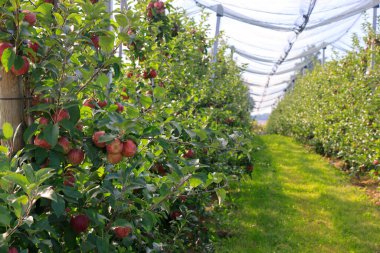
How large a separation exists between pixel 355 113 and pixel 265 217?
10.5 feet

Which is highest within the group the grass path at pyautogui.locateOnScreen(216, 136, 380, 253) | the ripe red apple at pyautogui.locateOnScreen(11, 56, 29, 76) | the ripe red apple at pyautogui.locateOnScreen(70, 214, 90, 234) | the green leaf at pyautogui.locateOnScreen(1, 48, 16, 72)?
the green leaf at pyautogui.locateOnScreen(1, 48, 16, 72)

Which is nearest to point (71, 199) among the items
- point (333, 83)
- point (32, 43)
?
point (32, 43)

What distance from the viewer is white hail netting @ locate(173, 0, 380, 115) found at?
28.5 ft

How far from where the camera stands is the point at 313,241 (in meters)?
4.47

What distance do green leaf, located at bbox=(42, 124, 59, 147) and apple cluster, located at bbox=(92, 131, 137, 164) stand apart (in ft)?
0.42

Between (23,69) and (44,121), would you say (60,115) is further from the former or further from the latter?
(23,69)

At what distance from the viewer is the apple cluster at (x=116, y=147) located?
136cm

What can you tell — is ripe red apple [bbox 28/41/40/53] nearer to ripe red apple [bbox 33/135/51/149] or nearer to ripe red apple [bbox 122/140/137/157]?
ripe red apple [bbox 33/135/51/149]

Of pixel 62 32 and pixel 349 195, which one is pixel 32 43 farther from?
pixel 349 195

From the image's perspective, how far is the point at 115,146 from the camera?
1354mm

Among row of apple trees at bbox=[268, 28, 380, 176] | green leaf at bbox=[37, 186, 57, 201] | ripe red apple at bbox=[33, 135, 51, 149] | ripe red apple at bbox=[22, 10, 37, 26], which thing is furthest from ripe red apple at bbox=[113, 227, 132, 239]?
row of apple trees at bbox=[268, 28, 380, 176]

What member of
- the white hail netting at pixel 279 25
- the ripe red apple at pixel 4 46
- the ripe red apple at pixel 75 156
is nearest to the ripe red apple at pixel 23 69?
the ripe red apple at pixel 4 46

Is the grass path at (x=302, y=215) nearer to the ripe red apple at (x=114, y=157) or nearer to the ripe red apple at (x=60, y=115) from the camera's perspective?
the ripe red apple at (x=114, y=157)

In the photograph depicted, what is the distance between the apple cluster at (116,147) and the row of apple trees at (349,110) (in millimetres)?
4963
